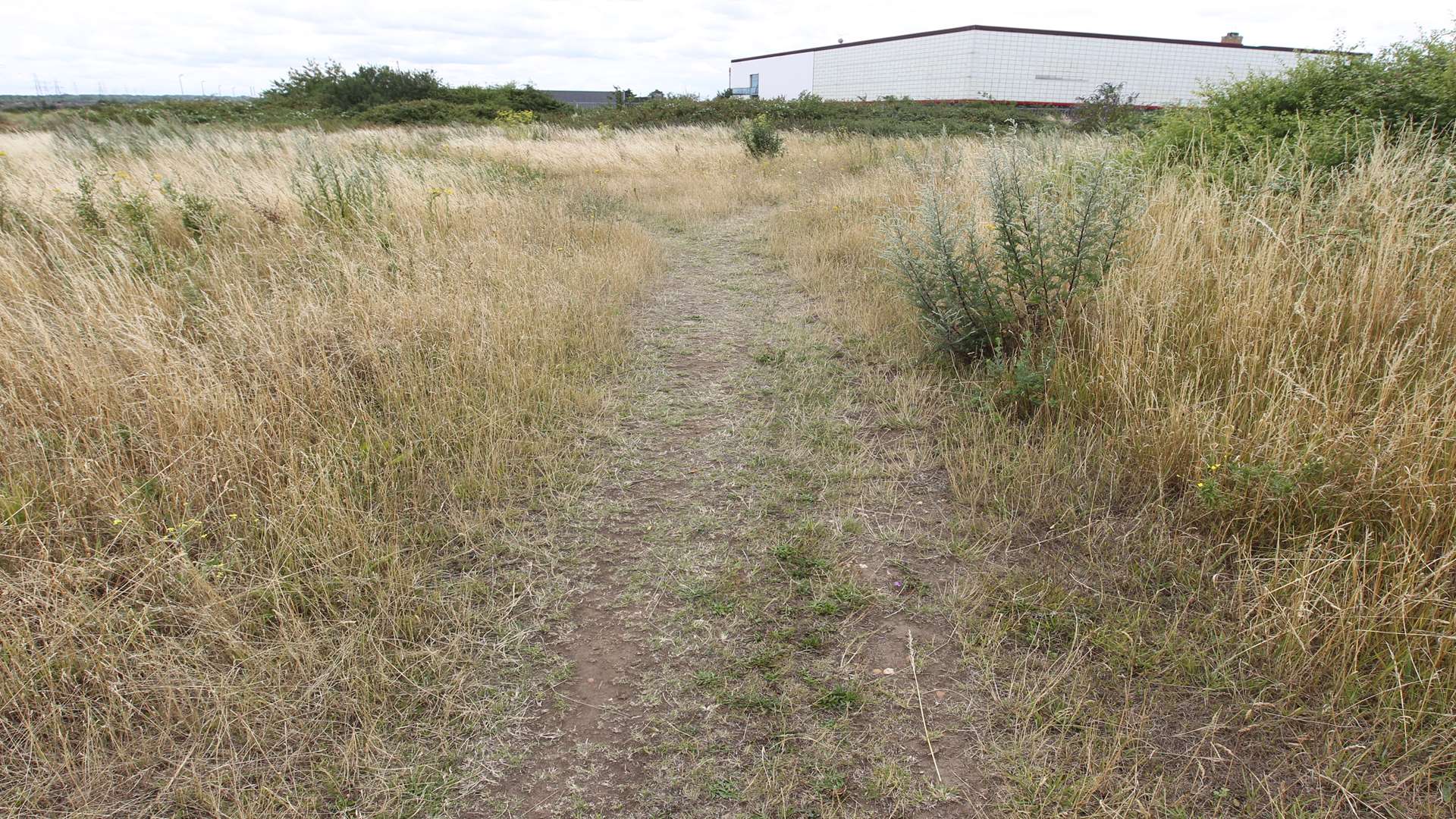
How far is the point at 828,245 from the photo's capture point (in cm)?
755

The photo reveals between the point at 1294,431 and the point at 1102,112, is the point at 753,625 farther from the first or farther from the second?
the point at 1102,112

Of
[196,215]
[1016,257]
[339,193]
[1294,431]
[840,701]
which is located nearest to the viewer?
[840,701]

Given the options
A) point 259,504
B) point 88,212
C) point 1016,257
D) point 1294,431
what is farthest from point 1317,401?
point 88,212

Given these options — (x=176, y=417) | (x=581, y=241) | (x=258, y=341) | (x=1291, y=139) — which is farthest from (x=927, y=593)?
(x=581, y=241)

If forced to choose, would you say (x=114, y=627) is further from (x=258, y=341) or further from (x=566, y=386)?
(x=566, y=386)

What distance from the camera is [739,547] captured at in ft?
9.46

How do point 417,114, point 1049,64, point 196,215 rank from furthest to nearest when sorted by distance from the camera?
point 1049,64, point 417,114, point 196,215

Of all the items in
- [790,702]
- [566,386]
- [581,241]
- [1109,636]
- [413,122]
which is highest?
[413,122]

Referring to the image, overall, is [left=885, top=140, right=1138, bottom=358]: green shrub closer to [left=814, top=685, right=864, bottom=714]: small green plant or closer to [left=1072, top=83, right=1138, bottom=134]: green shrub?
[left=814, top=685, right=864, bottom=714]: small green plant

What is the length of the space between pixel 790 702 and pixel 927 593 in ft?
2.55

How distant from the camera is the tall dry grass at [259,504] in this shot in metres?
1.89

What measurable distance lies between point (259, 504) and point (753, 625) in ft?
6.65

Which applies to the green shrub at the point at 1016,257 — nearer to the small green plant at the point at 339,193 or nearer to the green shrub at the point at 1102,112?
the small green plant at the point at 339,193

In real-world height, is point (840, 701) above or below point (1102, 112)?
below
